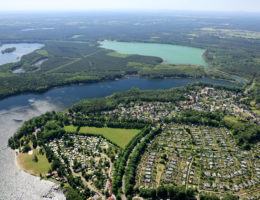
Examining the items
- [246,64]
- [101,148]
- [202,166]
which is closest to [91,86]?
[101,148]

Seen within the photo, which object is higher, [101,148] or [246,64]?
[246,64]

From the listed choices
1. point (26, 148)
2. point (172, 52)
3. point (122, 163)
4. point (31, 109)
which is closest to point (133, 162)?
point (122, 163)

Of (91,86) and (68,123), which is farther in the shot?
(91,86)

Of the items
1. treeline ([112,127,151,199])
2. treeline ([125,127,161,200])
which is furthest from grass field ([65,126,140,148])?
treeline ([125,127,161,200])

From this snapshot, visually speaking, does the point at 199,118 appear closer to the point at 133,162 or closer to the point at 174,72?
the point at 133,162

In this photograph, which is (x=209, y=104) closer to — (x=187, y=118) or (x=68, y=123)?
(x=187, y=118)

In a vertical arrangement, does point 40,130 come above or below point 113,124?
below
